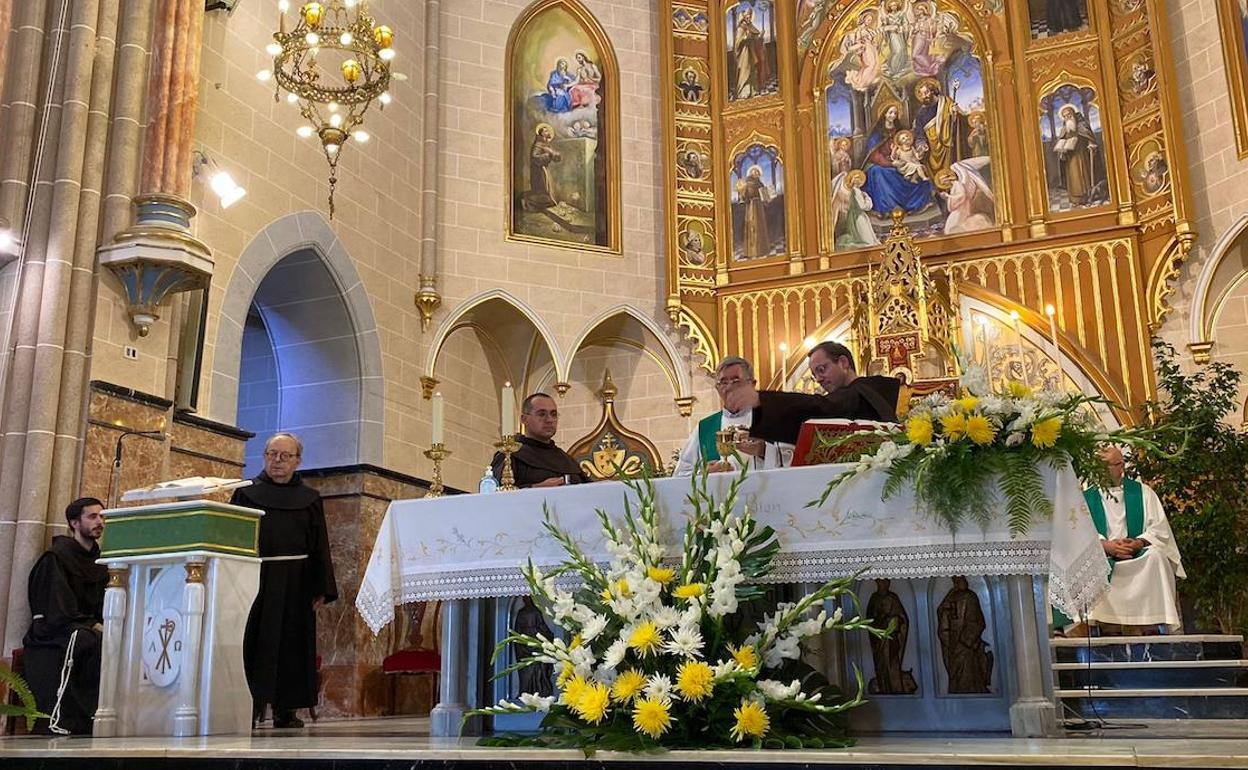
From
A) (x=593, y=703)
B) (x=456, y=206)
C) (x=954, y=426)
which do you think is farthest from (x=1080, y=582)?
(x=456, y=206)

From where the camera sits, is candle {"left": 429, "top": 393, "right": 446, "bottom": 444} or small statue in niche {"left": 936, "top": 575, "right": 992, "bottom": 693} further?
candle {"left": 429, "top": 393, "right": 446, "bottom": 444}

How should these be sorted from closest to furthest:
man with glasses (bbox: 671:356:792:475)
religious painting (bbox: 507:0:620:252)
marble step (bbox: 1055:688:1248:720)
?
man with glasses (bbox: 671:356:792:475) < marble step (bbox: 1055:688:1248:720) < religious painting (bbox: 507:0:620:252)

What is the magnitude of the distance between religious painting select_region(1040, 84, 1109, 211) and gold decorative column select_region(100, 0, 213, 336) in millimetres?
7599

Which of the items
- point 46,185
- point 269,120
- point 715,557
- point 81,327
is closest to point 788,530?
point 715,557

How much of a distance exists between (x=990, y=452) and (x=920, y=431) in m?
0.26

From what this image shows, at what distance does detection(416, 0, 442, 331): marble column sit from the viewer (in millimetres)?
11516

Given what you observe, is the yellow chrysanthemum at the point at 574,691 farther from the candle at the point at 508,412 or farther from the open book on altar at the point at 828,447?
the candle at the point at 508,412

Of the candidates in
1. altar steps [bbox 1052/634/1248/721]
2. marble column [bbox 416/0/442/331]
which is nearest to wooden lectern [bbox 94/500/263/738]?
altar steps [bbox 1052/634/1248/721]

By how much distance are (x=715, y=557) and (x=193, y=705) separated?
2.65 metres

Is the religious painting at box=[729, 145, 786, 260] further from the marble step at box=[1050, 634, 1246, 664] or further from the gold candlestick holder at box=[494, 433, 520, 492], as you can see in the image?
the gold candlestick holder at box=[494, 433, 520, 492]

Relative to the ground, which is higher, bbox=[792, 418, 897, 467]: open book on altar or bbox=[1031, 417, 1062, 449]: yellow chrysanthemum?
bbox=[792, 418, 897, 467]: open book on altar

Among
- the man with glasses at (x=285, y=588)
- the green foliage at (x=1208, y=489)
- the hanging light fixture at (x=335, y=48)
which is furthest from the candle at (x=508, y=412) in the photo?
the green foliage at (x=1208, y=489)

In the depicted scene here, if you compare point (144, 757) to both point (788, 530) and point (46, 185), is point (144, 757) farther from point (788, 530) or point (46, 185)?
point (46, 185)

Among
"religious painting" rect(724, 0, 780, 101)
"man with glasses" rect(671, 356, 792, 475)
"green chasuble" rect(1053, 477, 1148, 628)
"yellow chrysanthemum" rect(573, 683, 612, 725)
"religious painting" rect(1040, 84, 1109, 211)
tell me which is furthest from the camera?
"religious painting" rect(724, 0, 780, 101)
